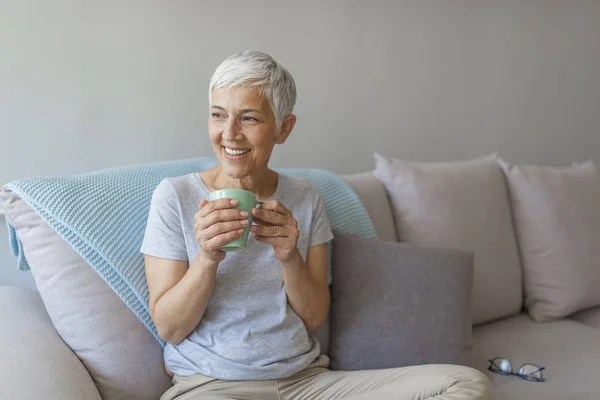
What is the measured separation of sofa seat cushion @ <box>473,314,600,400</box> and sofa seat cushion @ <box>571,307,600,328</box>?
0.10 m

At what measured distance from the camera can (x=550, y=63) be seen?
2977 millimetres

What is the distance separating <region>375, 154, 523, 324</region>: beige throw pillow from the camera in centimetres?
213

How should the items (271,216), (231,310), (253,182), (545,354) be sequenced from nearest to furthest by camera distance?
(271,216) < (231,310) < (253,182) < (545,354)

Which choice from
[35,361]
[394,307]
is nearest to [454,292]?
[394,307]

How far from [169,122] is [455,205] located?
987 mm

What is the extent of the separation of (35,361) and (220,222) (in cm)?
47

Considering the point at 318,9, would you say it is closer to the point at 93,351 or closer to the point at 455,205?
the point at 455,205

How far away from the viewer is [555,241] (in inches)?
89.0

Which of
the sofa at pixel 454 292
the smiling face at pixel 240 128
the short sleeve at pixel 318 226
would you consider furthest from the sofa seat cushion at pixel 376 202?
the smiling face at pixel 240 128

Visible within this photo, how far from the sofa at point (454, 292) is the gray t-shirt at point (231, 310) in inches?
5.6

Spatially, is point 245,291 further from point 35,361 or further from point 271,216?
point 35,361

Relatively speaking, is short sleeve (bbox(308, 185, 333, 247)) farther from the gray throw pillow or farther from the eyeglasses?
the eyeglasses

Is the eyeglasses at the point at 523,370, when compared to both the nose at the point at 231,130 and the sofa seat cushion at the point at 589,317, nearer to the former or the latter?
the sofa seat cushion at the point at 589,317

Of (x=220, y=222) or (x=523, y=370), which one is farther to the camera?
(x=523, y=370)
